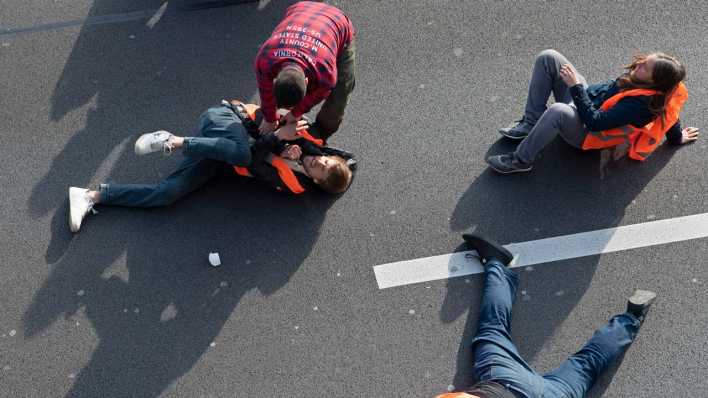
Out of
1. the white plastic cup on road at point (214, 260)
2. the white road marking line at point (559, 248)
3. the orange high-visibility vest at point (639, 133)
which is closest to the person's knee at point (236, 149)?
the white plastic cup on road at point (214, 260)

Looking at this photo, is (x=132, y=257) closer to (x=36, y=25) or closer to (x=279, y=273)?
(x=279, y=273)

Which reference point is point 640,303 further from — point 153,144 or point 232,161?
point 153,144

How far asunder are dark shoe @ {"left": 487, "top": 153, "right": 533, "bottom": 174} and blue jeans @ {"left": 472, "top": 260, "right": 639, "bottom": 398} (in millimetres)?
834

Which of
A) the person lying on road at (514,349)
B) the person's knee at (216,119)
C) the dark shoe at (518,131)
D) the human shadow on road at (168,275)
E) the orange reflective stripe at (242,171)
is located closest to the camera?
the person lying on road at (514,349)

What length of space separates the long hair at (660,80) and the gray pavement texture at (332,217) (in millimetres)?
861

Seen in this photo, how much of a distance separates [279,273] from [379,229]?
864mm

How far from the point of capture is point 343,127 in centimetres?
584

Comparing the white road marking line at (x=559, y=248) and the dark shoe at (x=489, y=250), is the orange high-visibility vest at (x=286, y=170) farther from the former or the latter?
the dark shoe at (x=489, y=250)

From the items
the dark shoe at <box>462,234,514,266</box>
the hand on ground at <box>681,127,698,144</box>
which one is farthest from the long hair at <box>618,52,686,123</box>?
the dark shoe at <box>462,234,514,266</box>

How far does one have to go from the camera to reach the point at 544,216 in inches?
217

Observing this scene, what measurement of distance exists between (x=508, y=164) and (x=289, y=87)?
2.06 meters

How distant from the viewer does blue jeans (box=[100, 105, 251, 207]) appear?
17.0 ft

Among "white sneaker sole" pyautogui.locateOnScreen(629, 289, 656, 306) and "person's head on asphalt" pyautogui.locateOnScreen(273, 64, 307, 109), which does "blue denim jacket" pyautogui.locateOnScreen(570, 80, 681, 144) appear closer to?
"white sneaker sole" pyautogui.locateOnScreen(629, 289, 656, 306)

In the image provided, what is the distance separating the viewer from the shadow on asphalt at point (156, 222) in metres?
5.12
